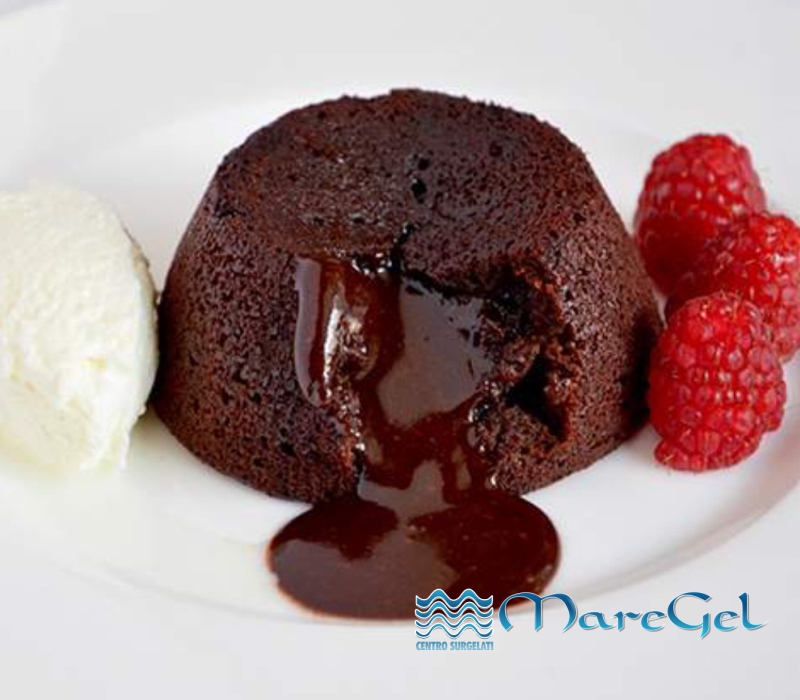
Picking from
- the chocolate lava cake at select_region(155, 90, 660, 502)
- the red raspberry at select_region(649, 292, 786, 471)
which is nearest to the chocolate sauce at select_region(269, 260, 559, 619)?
the chocolate lava cake at select_region(155, 90, 660, 502)

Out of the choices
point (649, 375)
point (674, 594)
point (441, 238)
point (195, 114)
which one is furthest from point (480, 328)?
point (195, 114)

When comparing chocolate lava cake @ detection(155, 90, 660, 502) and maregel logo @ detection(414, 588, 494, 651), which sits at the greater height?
chocolate lava cake @ detection(155, 90, 660, 502)

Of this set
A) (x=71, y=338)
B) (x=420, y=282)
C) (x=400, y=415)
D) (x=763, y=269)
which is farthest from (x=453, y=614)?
(x=763, y=269)

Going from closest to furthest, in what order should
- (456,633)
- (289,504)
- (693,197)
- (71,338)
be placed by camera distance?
1. (456,633)
2. (71,338)
3. (289,504)
4. (693,197)

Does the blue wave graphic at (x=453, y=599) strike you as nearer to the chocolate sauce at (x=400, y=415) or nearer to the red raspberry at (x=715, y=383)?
the chocolate sauce at (x=400, y=415)

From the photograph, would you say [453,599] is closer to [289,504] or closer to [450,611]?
[450,611]

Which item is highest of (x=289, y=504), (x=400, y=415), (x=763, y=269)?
(x=763, y=269)

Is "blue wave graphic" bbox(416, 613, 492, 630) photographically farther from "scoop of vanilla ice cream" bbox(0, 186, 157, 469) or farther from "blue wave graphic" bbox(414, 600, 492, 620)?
"scoop of vanilla ice cream" bbox(0, 186, 157, 469)

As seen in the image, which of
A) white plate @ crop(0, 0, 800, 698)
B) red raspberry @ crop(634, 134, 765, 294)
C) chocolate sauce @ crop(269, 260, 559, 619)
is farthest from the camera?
red raspberry @ crop(634, 134, 765, 294)
